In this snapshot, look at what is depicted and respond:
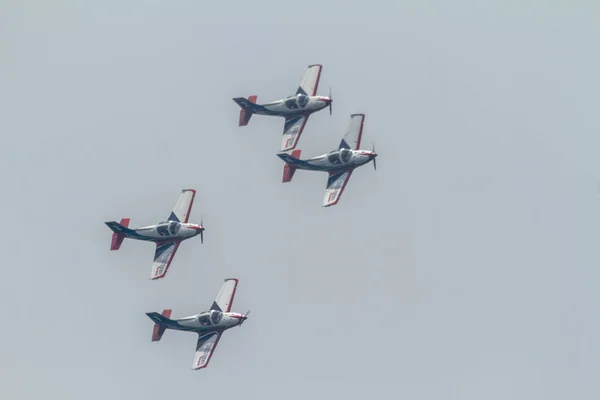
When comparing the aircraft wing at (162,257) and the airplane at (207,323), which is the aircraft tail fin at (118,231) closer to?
the aircraft wing at (162,257)

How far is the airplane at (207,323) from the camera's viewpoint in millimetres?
180625

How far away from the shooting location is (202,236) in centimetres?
18450

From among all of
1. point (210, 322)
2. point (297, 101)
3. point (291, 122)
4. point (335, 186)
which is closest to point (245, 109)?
point (291, 122)

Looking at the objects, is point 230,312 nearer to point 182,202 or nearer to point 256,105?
point 182,202

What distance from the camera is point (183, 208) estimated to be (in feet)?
608

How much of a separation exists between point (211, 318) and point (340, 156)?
29.4 metres

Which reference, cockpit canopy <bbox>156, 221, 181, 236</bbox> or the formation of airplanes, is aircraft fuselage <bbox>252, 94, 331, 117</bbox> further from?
cockpit canopy <bbox>156, 221, 181, 236</bbox>

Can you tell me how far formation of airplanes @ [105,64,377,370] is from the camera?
595ft

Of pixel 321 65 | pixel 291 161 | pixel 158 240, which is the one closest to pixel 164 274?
pixel 158 240

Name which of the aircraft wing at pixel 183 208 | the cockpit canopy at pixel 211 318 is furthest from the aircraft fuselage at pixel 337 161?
the cockpit canopy at pixel 211 318

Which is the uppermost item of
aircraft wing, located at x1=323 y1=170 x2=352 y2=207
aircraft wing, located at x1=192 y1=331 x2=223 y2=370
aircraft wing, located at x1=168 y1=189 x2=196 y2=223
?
aircraft wing, located at x1=323 y1=170 x2=352 y2=207

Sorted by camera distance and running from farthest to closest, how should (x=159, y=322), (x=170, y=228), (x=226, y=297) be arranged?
(x=170, y=228) → (x=226, y=297) → (x=159, y=322)

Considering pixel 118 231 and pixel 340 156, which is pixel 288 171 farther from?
pixel 118 231

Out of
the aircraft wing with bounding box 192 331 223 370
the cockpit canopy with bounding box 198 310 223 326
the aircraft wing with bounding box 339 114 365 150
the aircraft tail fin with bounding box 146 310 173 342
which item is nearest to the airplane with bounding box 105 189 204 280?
the aircraft tail fin with bounding box 146 310 173 342
